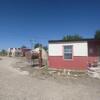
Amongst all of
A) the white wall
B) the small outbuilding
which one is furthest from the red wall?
the white wall

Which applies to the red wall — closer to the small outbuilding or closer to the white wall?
the small outbuilding

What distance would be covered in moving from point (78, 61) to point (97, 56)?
7.39 feet

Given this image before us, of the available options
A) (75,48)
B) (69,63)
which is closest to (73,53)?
(75,48)

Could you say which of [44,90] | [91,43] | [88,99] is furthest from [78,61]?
[88,99]

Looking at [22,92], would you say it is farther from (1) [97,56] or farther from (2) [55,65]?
(1) [97,56]

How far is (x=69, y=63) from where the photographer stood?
1944cm

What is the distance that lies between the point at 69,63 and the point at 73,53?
1.09 m

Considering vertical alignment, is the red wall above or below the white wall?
below

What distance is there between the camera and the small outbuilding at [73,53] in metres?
18.9

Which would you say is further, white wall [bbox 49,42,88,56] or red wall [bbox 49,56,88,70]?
red wall [bbox 49,56,88,70]

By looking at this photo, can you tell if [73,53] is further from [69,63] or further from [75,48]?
[69,63]

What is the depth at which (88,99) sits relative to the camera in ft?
27.5

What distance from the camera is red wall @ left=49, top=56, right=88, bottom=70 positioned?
A: 1900cm

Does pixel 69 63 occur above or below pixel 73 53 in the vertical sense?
below
